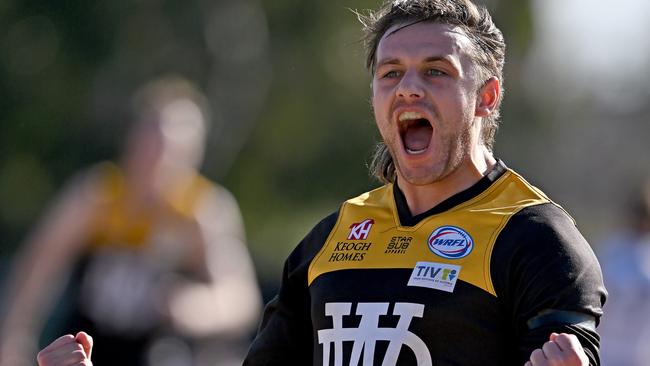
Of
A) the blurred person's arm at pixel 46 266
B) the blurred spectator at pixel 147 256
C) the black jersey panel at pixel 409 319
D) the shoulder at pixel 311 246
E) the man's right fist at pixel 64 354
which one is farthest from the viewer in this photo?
the blurred person's arm at pixel 46 266

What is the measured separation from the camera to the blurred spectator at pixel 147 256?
6941 millimetres

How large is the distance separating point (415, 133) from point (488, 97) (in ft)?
0.83

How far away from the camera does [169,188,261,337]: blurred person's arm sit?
23.4 feet

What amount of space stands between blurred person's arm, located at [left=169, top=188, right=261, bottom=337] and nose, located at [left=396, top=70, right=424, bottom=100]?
9.94 feet

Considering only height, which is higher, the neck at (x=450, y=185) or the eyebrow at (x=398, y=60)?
the eyebrow at (x=398, y=60)

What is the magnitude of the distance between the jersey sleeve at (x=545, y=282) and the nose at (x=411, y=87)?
19.0 inches

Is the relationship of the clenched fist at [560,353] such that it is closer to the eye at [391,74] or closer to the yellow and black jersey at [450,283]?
the yellow and black jersey at [450,283]

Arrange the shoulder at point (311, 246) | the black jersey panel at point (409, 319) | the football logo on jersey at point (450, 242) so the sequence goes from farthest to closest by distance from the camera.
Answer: the shoulder at point (311, 246) → the football logo on jersey at point (450, 242) → the black jersey panel at point (409, 319)

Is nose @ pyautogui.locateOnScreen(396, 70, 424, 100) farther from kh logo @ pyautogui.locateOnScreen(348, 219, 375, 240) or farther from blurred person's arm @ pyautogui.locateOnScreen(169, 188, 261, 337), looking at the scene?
blurred person's arm @ pyautogui.locateOnScreen(169, 188, 261, 337)

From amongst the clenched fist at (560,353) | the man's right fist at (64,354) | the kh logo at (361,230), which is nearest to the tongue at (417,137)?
the kh logo at (361,230)

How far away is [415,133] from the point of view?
439 centimetres

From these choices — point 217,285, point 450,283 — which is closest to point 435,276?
point 450,283

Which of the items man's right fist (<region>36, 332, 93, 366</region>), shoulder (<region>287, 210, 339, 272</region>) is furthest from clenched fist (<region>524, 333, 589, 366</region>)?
man's right fist (<region>36, 332, 93, 366</region>)

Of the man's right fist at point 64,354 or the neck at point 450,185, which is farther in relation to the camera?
the neck at point 450,185
